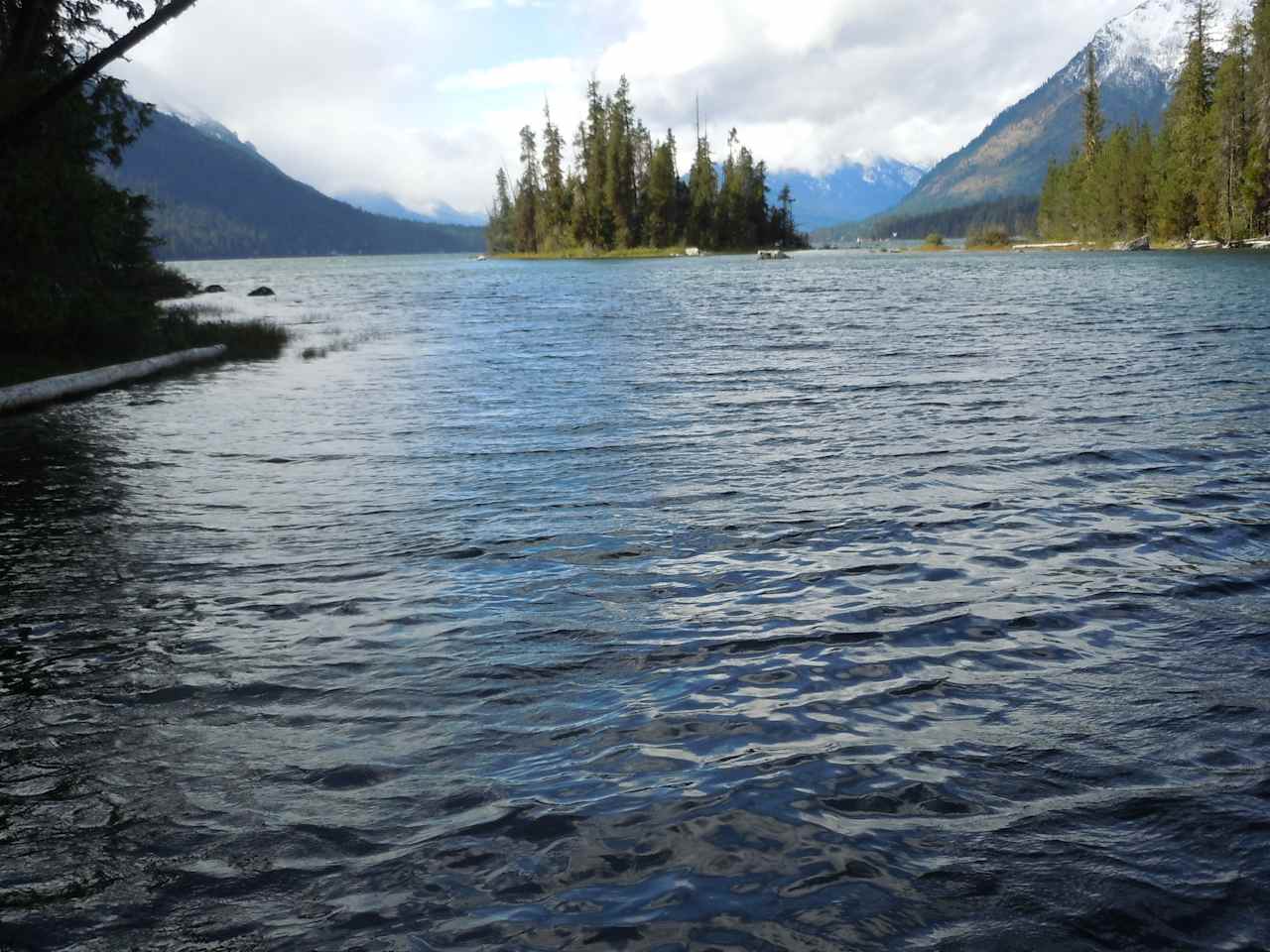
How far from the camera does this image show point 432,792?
228 inches

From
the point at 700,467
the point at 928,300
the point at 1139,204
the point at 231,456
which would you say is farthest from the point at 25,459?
the point at 1139,204

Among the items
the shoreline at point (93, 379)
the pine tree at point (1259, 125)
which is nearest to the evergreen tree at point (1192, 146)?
the pine tree at point (1259, 125)

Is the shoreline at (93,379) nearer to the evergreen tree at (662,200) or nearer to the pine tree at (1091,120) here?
the evergreen tree at (662,200)

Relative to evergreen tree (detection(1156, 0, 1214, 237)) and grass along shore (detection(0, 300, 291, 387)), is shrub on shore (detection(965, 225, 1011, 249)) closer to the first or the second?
evergreen tree (detection(1156, 0, 1214, 237))

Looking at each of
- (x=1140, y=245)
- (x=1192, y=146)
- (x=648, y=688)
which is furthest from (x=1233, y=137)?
(x=648, y=688)

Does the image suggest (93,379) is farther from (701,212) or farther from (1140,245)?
(701,212)

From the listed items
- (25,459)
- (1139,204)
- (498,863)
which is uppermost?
(1139,204)

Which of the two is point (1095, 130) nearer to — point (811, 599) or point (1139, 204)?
point (1139, 204)

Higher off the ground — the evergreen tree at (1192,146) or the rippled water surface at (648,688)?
the evergreen tree at (1192,146)

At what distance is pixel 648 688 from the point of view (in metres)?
7.25

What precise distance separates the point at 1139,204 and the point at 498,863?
162127 mm

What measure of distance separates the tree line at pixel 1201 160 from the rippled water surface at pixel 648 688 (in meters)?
117

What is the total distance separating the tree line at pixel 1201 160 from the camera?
366 feet

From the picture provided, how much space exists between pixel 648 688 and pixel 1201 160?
141633 mm
